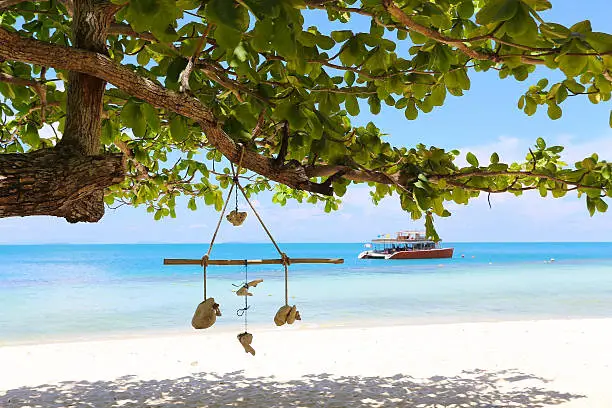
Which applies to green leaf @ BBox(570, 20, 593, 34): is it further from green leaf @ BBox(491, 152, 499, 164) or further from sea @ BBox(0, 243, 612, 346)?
sea @ BBox(0, 243, 612, 346)

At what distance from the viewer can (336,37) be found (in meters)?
2.30

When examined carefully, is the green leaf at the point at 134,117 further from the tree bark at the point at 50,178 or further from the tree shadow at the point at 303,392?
the tree shadow at the point at 303,392

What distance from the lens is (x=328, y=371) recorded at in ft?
23.6

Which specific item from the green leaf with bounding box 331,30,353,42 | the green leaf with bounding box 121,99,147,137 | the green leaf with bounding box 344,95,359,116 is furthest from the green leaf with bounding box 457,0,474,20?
the green leaf with bounding box 121,99,147,137

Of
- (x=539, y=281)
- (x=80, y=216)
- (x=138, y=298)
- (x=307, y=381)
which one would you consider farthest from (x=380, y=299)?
(x=80, y=216)

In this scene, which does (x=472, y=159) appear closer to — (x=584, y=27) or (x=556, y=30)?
(x=584, y=27)

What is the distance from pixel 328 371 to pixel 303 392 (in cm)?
118

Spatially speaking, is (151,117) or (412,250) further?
(412,250)

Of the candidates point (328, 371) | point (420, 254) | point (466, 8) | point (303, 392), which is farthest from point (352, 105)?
point (420, 254)

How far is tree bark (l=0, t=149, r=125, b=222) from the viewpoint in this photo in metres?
2.38

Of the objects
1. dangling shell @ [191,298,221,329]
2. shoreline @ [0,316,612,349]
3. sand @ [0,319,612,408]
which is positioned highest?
dangling shell @ [191,298,221,329]

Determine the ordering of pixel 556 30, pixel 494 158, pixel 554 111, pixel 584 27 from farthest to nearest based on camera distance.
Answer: pixel 494 158
pixel 554 111
pixel 584 27
pixel 556 30

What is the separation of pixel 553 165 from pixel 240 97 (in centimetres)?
191

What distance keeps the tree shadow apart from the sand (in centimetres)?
1
